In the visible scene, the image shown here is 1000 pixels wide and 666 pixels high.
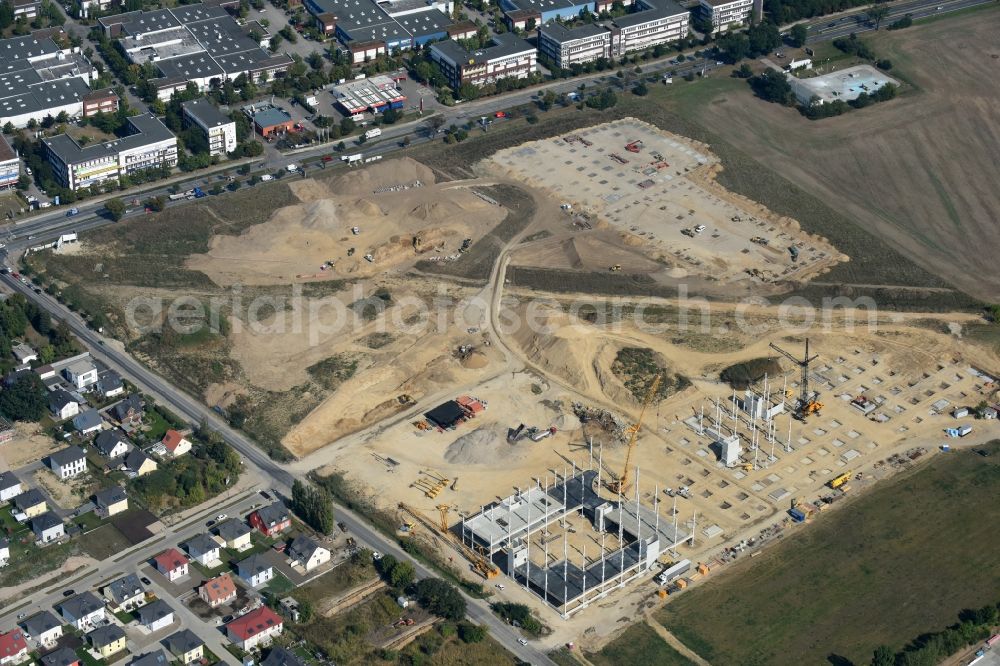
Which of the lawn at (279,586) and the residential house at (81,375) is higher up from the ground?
the residential house at (81,375)

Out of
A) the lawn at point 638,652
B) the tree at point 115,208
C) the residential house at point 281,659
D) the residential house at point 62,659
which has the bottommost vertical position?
the lawn at point 638,652

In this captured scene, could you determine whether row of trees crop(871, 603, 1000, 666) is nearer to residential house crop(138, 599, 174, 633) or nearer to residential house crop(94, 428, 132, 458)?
residential house crop(138, 599, 174, 633)

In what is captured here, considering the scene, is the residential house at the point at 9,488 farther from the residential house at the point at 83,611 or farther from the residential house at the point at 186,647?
the residential house at the point at 186,647

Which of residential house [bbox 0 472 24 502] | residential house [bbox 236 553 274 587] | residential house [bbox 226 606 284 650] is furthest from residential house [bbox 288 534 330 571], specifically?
residential house [bbox 0 472 24 502]

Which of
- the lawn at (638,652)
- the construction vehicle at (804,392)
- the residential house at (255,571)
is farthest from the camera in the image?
the construction vehicle at (804,392)

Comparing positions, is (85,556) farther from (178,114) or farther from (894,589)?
(178,114)

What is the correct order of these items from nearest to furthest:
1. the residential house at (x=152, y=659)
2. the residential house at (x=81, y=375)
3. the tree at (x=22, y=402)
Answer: the residential house at (x=152, y=659) → the tree at (x=22, y=402) → the residential house at (x=81, y=375)

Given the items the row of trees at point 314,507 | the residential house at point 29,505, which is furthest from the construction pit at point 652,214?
the residential house at point 29,505
